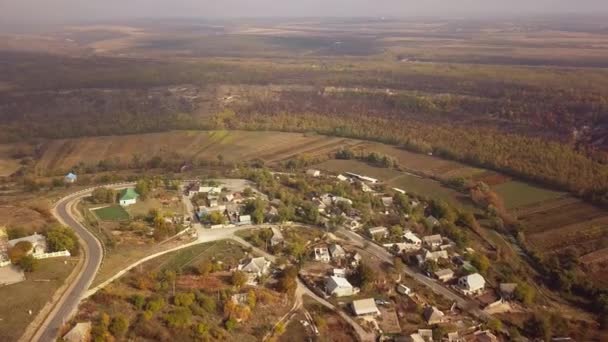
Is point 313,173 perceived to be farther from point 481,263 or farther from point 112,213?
point 481,263

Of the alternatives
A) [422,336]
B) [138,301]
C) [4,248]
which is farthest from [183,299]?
[422,336]

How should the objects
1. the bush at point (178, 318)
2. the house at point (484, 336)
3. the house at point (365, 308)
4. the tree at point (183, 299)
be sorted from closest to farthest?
1. the bush at point (178, 318)
2. the house at point (484, 336)
3. the tree at point (183, 299)
4. the house at point (365, 308)

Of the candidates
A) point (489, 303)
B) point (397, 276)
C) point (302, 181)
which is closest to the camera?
point (489, 303)

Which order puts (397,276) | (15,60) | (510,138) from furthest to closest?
1. (15,60)
2. (510,138)
3. (397,276)

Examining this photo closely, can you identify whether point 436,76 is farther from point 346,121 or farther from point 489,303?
point 489,303

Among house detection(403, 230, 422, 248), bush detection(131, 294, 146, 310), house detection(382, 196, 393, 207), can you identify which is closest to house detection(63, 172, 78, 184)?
bush detection(131, 294, 146, 310)

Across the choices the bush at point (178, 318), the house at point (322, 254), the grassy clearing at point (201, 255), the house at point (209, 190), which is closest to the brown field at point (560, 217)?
the house at point (322, 254)

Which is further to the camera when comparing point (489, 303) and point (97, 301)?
point (489, 303)

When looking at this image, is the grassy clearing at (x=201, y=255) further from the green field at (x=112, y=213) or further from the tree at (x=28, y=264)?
the green field at (x=112, y=213)

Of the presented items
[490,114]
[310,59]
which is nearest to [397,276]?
[490,114]
